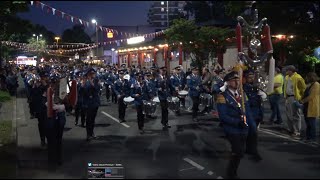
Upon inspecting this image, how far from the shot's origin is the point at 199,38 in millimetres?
29547

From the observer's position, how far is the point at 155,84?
13.6 m

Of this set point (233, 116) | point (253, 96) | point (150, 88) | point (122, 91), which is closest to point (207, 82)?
point (150, 88)

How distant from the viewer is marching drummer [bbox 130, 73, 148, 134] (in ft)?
43.4

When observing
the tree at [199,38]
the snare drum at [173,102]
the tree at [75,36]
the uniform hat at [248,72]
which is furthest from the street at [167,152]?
the tree at [75,36]

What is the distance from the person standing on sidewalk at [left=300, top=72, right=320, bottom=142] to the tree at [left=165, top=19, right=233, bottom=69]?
1759 centimetres

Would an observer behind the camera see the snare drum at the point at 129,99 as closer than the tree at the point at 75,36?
Yes

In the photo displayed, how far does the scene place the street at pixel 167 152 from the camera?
7840 mm

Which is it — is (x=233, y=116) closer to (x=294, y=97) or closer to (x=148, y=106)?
(x=294, y=97)

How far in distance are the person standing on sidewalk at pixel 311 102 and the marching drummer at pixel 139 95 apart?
188 inches

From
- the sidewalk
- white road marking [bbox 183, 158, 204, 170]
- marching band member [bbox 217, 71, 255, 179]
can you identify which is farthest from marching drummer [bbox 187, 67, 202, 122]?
marching band member [bbox 217, 71, 255, 179]

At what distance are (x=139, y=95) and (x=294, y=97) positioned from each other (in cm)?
461

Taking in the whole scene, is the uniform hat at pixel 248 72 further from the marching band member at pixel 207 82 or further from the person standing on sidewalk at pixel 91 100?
the marching band member at pixel 207 82

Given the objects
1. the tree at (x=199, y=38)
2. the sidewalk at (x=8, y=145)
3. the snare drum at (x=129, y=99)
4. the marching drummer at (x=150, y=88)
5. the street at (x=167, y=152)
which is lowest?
the sidewalk at (x=8, y=145)

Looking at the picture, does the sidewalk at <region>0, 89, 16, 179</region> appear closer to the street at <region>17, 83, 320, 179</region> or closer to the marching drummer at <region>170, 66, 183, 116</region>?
the street at <region>17, 83, 320, 179</region>
